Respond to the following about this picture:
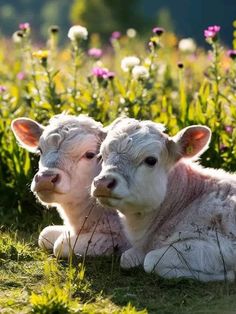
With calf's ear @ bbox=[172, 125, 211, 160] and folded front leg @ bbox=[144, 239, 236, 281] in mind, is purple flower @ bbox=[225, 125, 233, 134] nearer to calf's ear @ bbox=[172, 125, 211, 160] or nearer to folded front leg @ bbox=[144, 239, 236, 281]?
calf's ear @ bbox=[172, 125, 211, 160]

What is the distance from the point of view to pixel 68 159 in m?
8.31

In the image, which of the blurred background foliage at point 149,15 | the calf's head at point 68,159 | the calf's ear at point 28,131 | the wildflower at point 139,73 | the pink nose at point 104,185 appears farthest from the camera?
the blurred background foliage at point 149,15

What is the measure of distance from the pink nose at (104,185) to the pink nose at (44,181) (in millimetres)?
693

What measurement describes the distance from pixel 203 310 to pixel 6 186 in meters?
4.04

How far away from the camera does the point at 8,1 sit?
113375 mm

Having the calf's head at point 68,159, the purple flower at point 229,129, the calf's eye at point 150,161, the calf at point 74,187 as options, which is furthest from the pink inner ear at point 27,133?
the purple flower at point 229,129

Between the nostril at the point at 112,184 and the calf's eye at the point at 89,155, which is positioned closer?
the nostril at the point at 112,184

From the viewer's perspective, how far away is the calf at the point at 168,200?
25.0ft

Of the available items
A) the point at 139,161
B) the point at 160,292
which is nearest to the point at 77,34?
the point at 139,161

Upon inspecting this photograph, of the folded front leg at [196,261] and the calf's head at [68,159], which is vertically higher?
the calf's head at [68,159]

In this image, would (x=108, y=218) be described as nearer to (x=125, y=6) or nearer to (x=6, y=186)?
(x=6, y=186)

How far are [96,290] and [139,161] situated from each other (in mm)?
1105

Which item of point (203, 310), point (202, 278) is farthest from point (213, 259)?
point (203, 310)

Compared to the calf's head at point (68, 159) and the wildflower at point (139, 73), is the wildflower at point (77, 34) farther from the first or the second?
the calf's head at point (68, 159)
